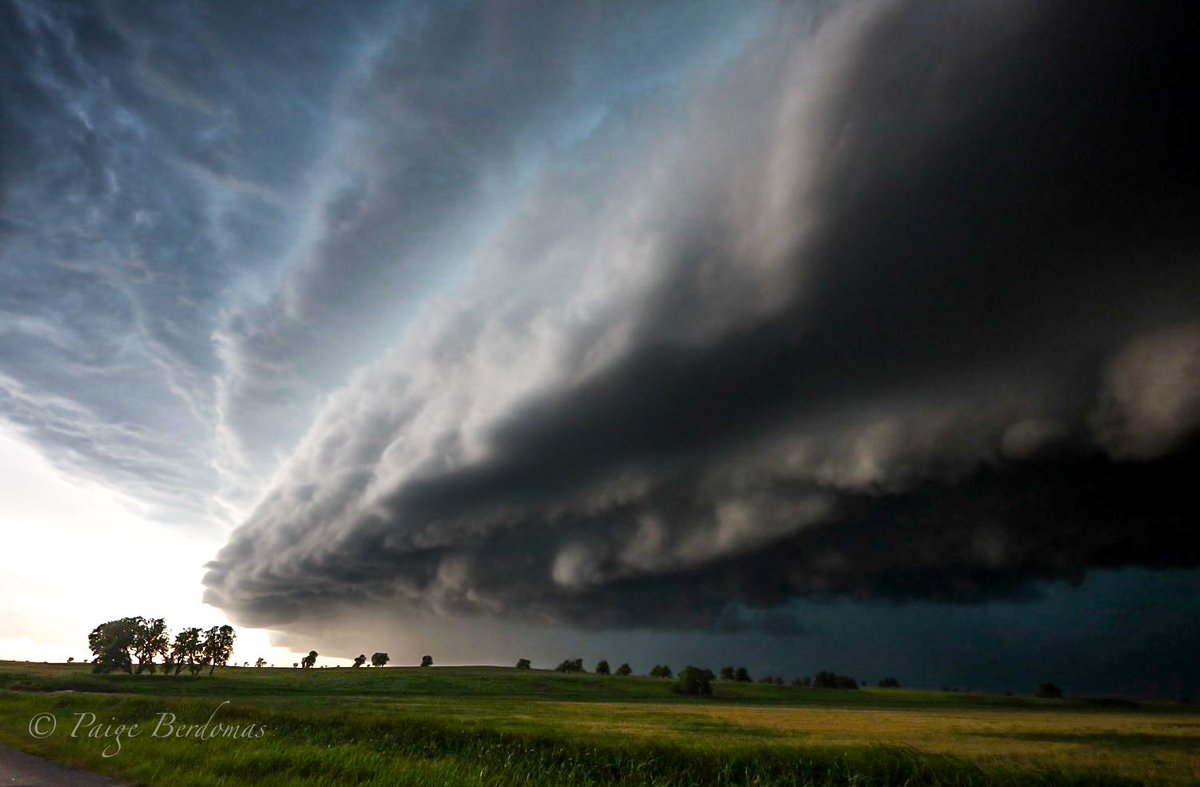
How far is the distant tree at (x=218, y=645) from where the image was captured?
174 m

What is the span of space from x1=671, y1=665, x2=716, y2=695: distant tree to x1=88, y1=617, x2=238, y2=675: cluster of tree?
5189 inches

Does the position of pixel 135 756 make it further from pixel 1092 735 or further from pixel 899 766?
pixel 1092 735

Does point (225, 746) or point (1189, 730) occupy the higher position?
point (225, 746)

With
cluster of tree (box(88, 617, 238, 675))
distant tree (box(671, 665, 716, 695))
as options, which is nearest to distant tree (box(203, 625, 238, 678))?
cluster of tree (box(88, 617, 238, 675))

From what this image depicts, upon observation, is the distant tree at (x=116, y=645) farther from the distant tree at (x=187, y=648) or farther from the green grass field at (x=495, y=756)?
the green grass field at (x=495, y=756)

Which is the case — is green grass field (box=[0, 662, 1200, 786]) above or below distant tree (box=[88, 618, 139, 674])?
below

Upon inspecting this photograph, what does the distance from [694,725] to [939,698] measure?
5781 inches

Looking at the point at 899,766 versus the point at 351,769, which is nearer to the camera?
the point at 351,769

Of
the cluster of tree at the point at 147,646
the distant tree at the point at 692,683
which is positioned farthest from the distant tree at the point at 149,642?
the distant tree at the point at 692,683

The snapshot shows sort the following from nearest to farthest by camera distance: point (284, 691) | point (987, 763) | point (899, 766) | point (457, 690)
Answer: point (899, 766) < point (987, 763) < point (284, 691) < point (457, 690)

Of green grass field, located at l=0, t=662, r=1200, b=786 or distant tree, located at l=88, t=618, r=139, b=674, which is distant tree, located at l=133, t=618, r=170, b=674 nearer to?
distant tree, located at l=88, t=618, r=139, b=674

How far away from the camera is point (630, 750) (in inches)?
1089

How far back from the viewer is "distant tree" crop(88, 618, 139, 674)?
154 metres

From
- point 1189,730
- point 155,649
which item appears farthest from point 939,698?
point 155,649
